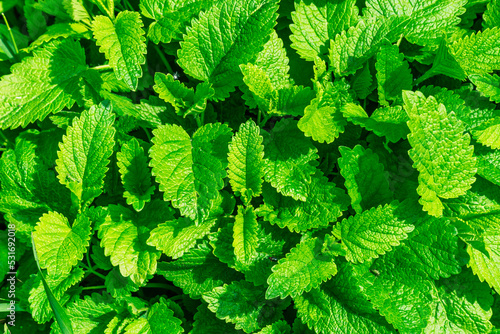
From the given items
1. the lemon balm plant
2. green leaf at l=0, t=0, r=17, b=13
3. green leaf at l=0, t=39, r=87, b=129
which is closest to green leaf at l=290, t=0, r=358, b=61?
the lemon balm plant

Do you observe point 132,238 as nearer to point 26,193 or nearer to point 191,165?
point 191,165

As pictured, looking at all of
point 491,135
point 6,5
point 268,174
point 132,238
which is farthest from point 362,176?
point 6,5

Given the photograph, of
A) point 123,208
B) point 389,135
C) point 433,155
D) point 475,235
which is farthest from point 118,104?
point 475,235

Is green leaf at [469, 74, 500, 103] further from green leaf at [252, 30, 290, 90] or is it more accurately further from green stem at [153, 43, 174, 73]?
green stem at [153, 43, 174, 73]

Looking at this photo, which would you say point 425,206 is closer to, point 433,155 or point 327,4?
point 433,155

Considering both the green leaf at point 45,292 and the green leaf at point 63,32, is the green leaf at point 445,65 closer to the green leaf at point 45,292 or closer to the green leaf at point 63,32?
the green leaf at point 63,32
